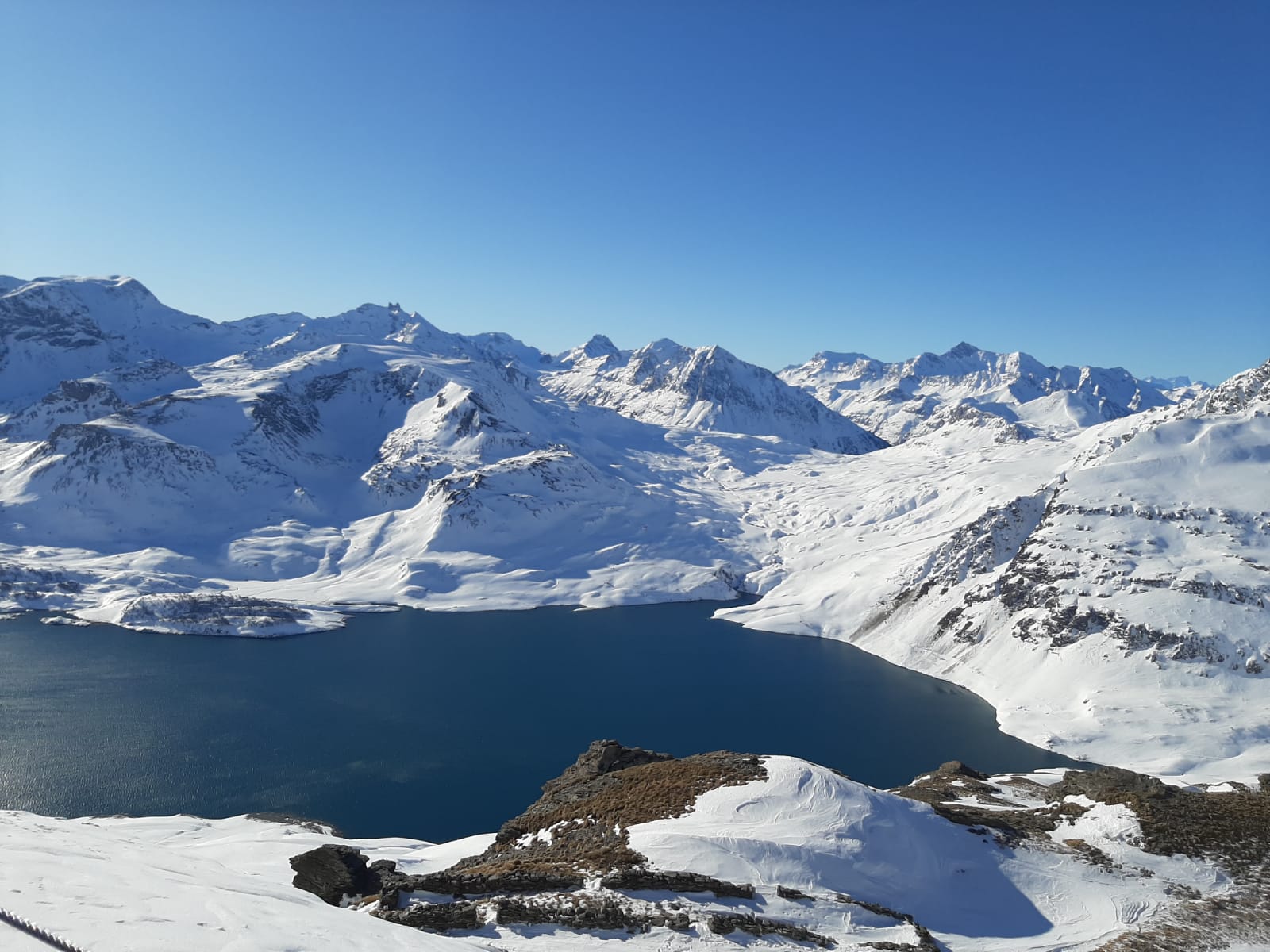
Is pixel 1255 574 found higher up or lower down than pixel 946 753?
higher up

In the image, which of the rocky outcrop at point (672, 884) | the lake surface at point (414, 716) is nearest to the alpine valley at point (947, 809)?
the rocky outcrop at point (672, 884)

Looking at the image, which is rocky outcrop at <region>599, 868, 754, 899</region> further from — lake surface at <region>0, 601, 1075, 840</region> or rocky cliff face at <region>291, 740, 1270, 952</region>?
lake surface at <region>0, 601, 1075, 840</region>

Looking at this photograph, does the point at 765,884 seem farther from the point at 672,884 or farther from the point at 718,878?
the point at 672,884

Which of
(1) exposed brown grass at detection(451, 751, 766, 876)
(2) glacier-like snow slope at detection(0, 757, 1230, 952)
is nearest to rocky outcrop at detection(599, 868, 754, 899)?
(2) glacier-like snow slope at detection(0, 757, 1230, 952)

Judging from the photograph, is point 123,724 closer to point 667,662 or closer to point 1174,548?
point 667,662

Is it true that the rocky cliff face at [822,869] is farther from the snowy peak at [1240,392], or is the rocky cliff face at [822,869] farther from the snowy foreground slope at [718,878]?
the snowy peak at [1240,392]

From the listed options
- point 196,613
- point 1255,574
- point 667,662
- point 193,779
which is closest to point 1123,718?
point 1255,574

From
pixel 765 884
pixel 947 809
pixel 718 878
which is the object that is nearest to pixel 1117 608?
pixel 947 809
